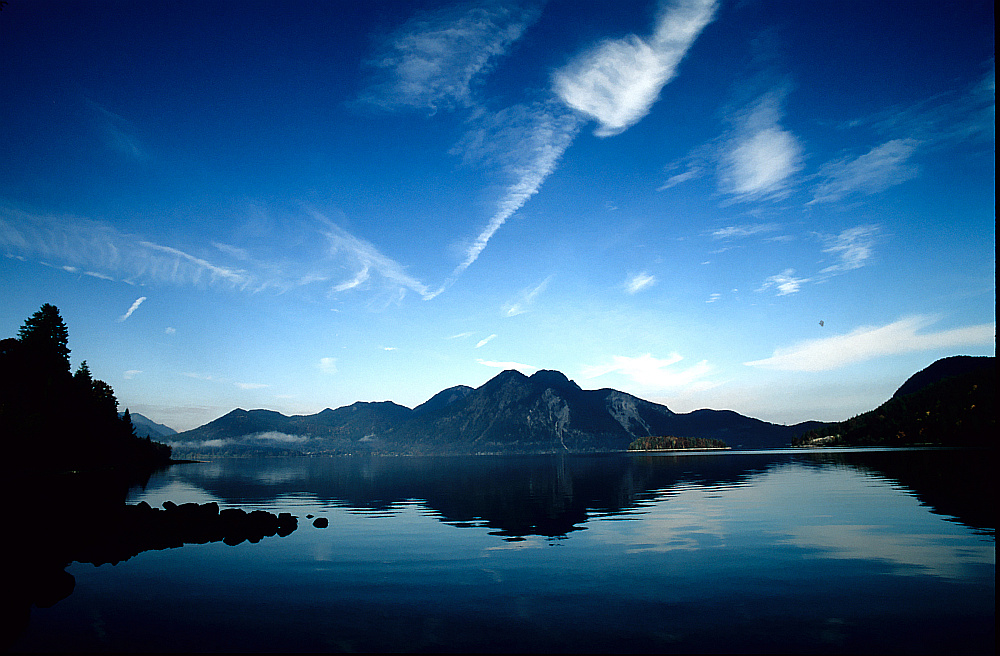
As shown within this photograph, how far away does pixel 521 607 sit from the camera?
25.3m

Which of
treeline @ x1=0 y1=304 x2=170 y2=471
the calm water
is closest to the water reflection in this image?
the calm water

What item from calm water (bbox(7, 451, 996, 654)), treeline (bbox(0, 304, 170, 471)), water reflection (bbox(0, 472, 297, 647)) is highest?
treeline (bbox(0, 304, 170, 471))

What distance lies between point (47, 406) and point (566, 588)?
133 meters

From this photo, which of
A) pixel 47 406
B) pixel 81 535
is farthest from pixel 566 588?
pixel 47 406

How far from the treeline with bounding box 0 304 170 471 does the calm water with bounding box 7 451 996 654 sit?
89.0 m

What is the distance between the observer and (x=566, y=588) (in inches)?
1120

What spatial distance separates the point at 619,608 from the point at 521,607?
14.9ft

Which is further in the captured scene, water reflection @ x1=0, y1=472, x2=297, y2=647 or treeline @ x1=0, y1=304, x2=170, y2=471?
treeline @ x1=0, y1=304, x2=170, y2=471

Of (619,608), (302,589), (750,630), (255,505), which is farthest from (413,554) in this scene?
(255,505)

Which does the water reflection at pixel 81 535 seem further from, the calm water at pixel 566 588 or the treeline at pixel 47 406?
the treeline at pixel 47 406

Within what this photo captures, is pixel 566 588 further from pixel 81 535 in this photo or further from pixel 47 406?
pixel 47 406

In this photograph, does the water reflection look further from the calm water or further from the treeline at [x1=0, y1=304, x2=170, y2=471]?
the treeline at [x1=0, y1=304, x2=170, y2=471]

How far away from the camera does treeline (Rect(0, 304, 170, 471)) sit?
104500 mm

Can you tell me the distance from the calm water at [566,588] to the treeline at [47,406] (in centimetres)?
8898
